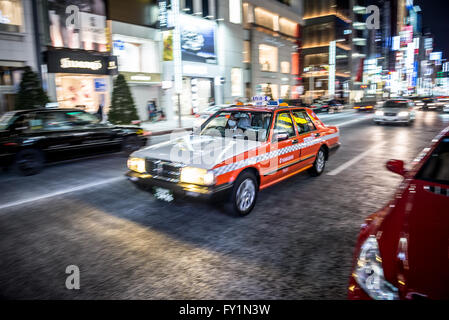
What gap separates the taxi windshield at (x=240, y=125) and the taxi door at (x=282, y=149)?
19 centimetres

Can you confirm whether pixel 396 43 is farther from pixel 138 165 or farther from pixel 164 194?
pixel 164 194

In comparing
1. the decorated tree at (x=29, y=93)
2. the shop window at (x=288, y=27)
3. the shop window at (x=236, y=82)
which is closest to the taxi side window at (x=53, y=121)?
the decorated tree at (x=29, y=93)

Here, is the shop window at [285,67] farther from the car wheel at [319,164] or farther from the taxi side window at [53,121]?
the taxi side window at [53,121]

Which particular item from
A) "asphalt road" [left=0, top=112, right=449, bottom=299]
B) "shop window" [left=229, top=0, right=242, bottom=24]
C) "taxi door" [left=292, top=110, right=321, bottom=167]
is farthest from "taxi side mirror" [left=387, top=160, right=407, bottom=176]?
"shop window" [left=229, top=0, right=242, bottom=24]

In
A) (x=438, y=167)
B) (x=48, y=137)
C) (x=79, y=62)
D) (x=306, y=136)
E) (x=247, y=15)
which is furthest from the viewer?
(x=247, y=15)

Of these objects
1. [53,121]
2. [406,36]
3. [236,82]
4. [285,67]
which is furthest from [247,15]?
[406,36]

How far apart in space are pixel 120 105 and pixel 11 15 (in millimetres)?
6774

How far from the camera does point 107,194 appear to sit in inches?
219

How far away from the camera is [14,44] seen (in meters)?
15.7

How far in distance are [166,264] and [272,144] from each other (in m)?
2.56

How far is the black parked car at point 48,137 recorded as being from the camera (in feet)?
21.9

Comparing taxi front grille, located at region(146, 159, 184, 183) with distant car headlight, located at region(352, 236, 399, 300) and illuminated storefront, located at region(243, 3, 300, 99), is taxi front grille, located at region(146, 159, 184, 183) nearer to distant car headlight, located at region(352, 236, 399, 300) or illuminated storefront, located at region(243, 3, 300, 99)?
distant car headlight, located at region(352, 236, 399, 300)

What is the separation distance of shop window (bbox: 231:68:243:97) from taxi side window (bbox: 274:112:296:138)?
91.1 ft

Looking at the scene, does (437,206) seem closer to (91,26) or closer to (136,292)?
(136,292)
